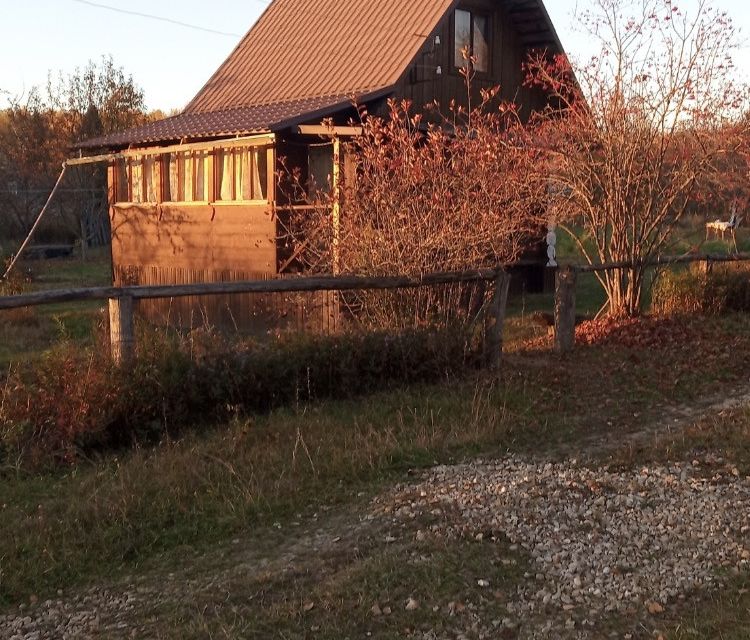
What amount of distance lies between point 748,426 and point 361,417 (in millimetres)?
3277

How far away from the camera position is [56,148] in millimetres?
32062

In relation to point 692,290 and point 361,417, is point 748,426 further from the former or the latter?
point 692,290

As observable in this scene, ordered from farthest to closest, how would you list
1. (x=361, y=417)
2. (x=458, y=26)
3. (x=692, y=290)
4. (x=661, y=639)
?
(x=458, y=26)
(x=692, y=290)
(x=361, y=417)
(x=661, y=639)

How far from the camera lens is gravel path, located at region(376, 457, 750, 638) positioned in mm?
4199

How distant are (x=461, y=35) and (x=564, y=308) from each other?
7998 millimetres

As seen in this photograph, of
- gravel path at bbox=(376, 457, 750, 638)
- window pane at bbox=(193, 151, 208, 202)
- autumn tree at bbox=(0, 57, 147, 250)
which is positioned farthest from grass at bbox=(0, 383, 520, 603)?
autumn tree at bbox=(0, 57, 147, 250)

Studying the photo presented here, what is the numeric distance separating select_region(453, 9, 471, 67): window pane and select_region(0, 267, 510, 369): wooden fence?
7.87m

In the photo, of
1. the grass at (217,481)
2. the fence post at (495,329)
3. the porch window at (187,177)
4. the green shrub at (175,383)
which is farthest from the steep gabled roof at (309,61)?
the grass at (217,481)

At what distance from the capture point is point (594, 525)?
16.6 ft

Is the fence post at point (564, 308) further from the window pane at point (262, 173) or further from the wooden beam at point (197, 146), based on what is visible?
the window pane at point (262, 173)

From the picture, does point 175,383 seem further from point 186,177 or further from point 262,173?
point 186,177

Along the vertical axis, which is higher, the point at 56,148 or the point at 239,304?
the point at 56,148

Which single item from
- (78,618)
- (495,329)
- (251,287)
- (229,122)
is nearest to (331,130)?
(229,122)

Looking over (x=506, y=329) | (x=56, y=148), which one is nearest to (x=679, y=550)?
→ (x=506, y=329)
